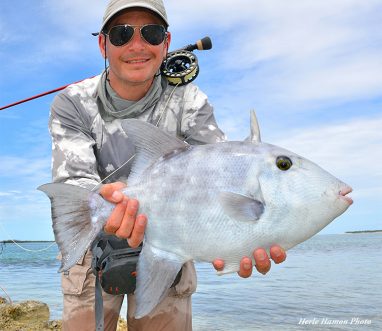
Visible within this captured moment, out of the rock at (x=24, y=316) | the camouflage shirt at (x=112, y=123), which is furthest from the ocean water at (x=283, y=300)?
the camouflage shirt at (x=112, y=123)

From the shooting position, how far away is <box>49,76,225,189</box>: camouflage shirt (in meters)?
3.58

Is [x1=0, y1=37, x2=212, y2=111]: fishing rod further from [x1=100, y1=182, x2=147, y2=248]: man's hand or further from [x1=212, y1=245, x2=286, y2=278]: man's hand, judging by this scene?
[x1=212, y1=245, x2=286, y2=278]: man's hand

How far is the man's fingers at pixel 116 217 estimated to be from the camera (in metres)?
2.50

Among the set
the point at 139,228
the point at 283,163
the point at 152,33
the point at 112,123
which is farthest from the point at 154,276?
the point at 152,33

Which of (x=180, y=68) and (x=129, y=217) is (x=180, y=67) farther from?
(x=129, y=217)

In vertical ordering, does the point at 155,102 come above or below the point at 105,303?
above

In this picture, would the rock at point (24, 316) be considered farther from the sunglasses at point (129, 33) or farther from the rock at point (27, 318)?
the sunglasses at point (129, 33)

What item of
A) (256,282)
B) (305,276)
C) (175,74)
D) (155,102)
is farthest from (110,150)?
(305,276)

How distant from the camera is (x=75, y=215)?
2621 millimetres

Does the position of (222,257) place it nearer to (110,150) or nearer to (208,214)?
(208,214)

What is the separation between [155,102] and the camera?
12.3 ft

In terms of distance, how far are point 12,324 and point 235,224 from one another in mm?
6596

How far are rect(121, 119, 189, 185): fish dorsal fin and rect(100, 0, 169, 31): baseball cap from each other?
1.24m

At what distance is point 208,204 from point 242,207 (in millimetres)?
180
